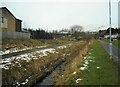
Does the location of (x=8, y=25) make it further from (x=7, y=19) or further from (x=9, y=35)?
(x=9, y=35)

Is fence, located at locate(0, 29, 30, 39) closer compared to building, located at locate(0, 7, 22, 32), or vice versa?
fence, located at locate(0, 29, 30, 39)

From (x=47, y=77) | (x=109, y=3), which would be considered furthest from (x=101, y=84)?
(x=109, y=3)

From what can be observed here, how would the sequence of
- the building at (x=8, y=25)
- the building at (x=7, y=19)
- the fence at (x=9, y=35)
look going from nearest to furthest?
the fence at (x=9, y=35), the building at (x=8, y=25), the building at (x=7, y=19)

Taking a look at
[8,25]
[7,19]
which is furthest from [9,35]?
[8,25]

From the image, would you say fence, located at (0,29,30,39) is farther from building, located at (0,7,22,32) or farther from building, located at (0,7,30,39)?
building, located at (0,7,22,32)

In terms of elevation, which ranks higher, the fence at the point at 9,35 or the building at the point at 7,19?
the building at the point at 7,19

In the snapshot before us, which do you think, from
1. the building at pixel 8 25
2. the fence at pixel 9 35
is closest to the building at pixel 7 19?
the building at pixel 8 25

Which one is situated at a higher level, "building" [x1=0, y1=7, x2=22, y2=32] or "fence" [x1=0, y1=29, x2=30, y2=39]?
"building" [x1=0, y1=7, x2=22, y2=32]

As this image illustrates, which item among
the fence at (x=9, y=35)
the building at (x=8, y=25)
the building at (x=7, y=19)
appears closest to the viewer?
the fence at (x=9, y=35)

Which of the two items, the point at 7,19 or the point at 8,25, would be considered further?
the point at 8,25

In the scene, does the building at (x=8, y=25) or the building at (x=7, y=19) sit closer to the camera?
the building at (x=8, y=25)

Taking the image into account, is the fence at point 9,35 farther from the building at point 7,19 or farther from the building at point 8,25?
the building at point 7,19

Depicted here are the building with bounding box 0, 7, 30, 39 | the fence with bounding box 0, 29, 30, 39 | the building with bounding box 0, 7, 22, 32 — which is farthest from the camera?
the building with bounding box 0, 7, 22, 32

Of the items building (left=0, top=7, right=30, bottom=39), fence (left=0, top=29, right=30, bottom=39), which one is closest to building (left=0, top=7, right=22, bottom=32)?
building (left=0, top=7, right=30, bottom=39)
